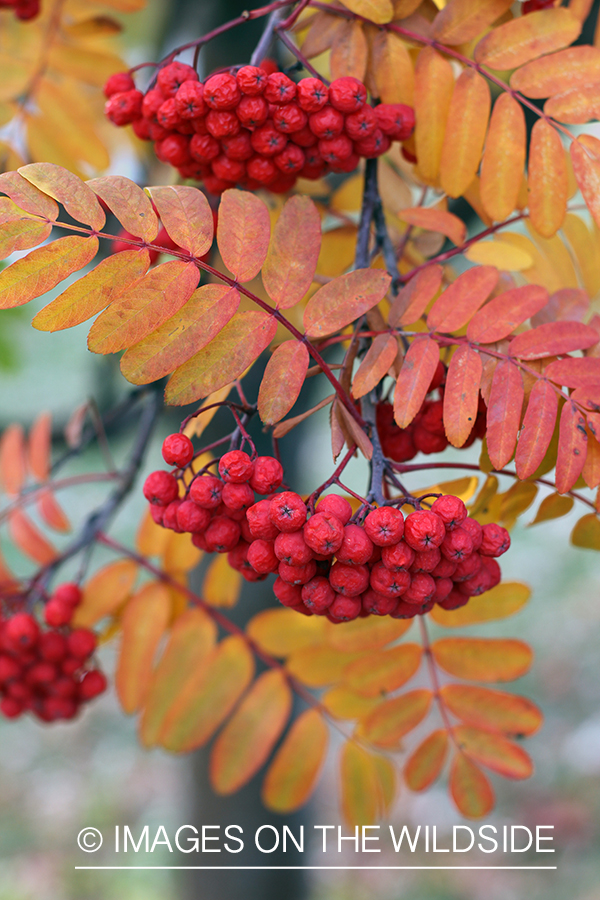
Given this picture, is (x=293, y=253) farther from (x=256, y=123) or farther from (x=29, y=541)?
(x=29, y=541)

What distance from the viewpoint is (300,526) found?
68 cm

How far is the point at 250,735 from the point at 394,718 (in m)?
0.30

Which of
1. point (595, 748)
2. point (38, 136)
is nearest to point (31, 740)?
point (595, 748)

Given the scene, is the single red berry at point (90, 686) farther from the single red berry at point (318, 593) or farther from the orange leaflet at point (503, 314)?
the orange leaflet at point (503, 314)

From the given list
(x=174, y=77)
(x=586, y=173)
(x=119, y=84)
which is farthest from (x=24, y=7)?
(x=586, y=173)

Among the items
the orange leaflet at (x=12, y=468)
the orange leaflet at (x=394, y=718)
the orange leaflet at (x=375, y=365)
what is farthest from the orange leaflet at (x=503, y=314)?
the orange leaflet at (x=12, y=468)

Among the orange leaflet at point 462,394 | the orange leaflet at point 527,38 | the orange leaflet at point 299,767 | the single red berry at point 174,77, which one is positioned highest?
the orange leaflet at point 527,38

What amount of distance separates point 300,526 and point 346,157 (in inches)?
19.6

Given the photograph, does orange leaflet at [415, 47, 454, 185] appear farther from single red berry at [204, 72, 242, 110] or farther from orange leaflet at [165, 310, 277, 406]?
orange leaflet at [165, 310, 277, 406]

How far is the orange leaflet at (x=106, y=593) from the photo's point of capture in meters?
1.31

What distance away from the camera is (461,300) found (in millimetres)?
861

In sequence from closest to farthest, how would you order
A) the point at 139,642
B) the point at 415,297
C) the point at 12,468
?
the point at 415,297 < the point at 139,642 < the point at 12,468

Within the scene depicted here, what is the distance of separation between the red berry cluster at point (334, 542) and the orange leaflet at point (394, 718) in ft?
1.60

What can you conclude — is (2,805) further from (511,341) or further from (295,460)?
(511,341)
